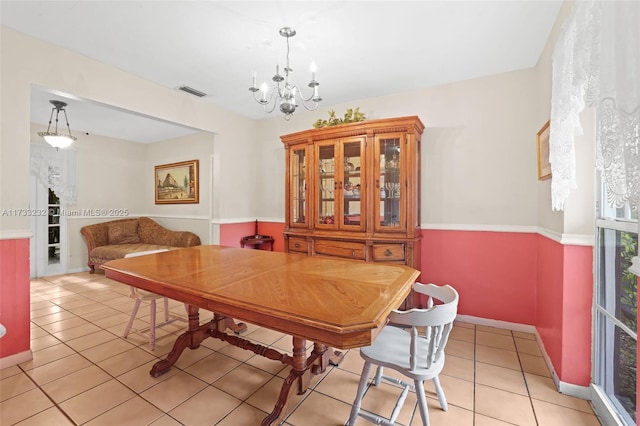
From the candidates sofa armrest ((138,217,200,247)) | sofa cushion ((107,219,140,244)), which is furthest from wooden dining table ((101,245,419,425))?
sofa cushion ((107,219,140,244))

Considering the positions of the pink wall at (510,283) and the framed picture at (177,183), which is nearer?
the pink wall at (510,283)

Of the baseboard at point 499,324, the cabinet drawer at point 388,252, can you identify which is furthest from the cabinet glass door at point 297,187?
the baseboard at point 499,324

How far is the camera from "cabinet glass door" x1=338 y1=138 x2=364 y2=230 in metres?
3.00

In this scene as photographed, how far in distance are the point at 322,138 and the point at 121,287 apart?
12.0 ft

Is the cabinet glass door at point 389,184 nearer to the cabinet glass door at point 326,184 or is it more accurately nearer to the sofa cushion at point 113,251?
the cabinet glass door at point 326,184

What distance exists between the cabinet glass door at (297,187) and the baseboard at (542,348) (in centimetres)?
210

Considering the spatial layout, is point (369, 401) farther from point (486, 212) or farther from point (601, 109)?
point (486, 212)

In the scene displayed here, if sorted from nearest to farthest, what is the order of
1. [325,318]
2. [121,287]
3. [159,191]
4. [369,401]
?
1. [325,318]
2. [369,401]
3. [121,287]
4. [159,191]

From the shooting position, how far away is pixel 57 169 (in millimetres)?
4824

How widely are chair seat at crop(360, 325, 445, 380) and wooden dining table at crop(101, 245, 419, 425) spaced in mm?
255

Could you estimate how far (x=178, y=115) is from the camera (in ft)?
10.8

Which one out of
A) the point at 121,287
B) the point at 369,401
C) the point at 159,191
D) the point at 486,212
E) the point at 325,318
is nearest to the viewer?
the point at 325,318

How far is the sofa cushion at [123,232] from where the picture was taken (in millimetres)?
5168

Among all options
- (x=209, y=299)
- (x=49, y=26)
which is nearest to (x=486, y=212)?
(x=209, y=299)
